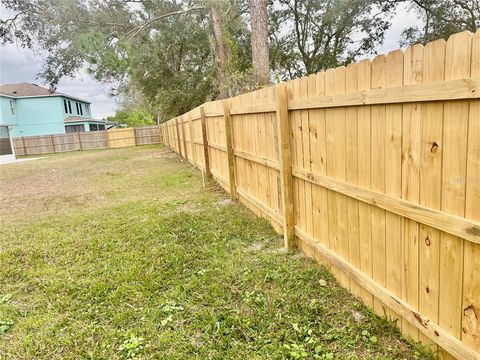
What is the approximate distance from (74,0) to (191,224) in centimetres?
1203

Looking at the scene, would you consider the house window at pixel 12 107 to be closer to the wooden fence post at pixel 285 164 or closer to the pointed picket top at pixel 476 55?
the wooden fence post at pixel 285 164

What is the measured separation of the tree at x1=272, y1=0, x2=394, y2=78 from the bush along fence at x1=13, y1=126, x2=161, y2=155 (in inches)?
556

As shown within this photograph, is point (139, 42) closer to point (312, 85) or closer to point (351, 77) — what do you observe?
point (312, 85)

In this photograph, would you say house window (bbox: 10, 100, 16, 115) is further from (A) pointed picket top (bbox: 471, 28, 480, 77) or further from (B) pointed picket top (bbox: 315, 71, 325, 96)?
(A) pointed picket top (bbox: 471, 28, 480, 77)

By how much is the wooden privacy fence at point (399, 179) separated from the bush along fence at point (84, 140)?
26516mm

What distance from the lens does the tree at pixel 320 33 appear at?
16.1 metres

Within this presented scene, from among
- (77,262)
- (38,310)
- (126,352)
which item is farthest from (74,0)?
(126,352)

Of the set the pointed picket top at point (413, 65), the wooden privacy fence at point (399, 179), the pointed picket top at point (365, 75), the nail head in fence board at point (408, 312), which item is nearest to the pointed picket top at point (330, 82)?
the wooden privacy fence at point (399, 179)

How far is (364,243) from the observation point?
96.0 inches

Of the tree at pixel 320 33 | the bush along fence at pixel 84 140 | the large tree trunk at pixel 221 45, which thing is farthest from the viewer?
the bush along fence at pixel 84 140

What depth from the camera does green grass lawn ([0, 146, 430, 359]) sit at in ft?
7.28

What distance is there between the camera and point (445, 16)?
14.7 m

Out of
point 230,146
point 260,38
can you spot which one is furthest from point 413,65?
point 260,38

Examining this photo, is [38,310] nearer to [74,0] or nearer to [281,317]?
[281,317]
